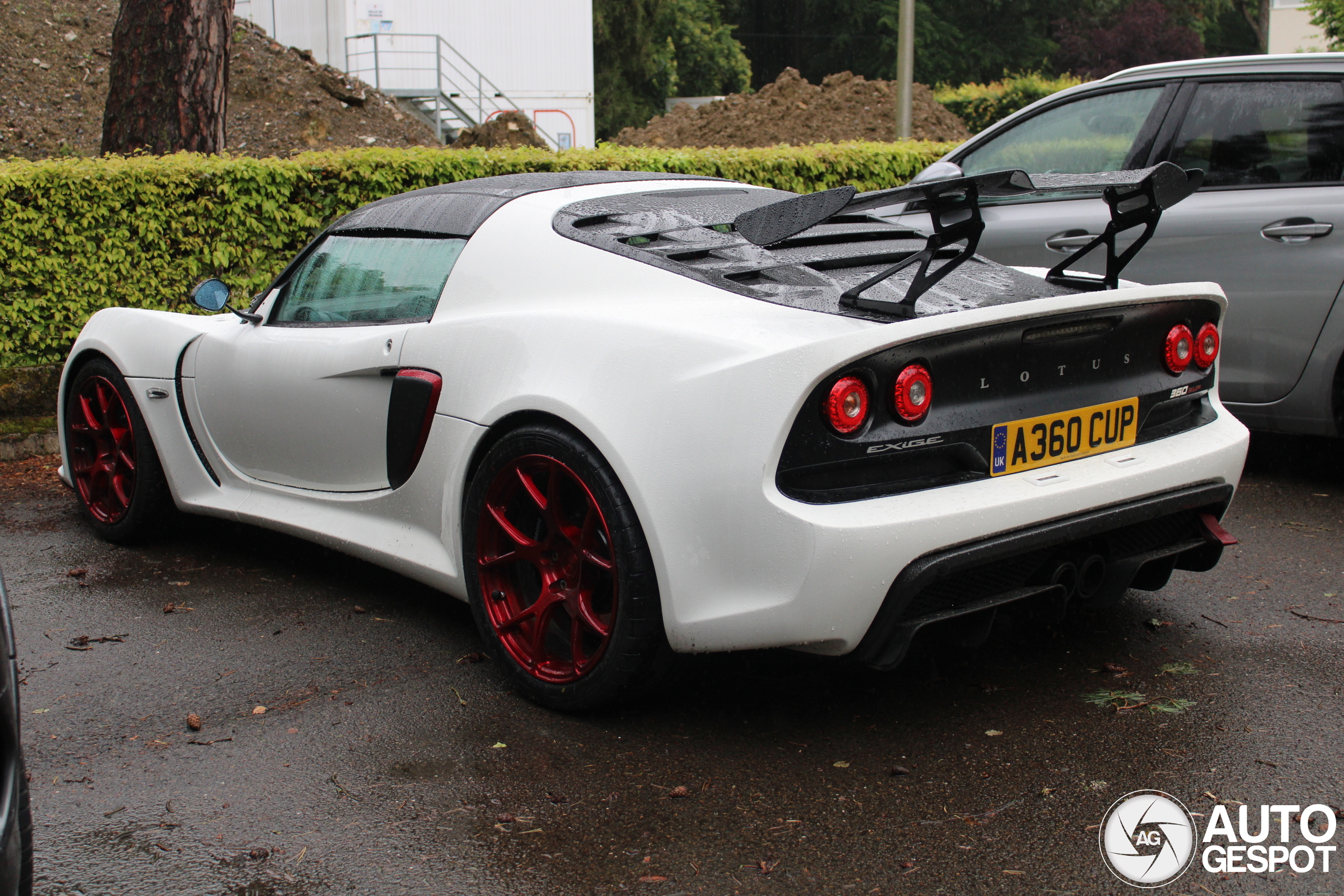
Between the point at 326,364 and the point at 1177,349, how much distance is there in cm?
245

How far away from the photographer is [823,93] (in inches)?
999

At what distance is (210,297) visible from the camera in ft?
14.1

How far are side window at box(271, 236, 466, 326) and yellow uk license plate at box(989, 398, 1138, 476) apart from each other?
5.47 ft

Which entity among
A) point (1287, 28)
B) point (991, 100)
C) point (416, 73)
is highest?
point (1287, 28)

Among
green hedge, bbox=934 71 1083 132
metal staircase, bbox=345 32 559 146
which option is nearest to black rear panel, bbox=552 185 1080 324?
metal staircase, bbox=345 32 559 146

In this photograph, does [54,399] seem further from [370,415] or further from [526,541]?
[526,541]

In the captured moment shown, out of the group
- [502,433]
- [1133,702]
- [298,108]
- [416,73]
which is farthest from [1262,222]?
[416,73]

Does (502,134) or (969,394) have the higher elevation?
(502,134)

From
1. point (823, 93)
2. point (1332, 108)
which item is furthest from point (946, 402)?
point (823, 93)

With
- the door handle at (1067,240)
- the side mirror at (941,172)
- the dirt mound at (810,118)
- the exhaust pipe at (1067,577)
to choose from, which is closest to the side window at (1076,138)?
the side mirror at (941,172)

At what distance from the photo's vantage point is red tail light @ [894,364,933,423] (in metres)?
2.75

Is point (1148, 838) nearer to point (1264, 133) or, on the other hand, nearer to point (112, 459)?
point (1264, 133)

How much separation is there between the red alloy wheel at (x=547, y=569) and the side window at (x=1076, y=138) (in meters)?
3.11

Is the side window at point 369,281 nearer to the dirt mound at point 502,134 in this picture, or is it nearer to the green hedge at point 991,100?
the dirt mound at point 502,134
